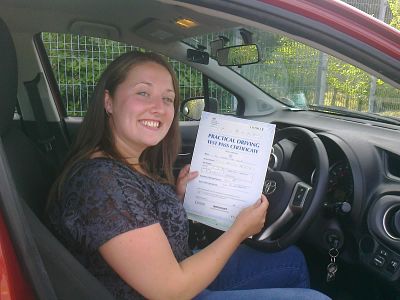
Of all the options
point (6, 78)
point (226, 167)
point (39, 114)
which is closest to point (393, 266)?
point (226, 167)

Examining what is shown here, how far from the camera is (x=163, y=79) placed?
174cm

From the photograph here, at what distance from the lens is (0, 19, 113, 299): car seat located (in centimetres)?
107

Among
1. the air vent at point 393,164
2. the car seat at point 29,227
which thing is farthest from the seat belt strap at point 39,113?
the air vent at point 393,164

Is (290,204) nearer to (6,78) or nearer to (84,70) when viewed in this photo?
(6,78)

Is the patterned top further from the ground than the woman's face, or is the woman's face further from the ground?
the woman's face

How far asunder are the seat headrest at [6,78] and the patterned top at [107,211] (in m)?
0.29

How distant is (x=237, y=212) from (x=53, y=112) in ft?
6.14

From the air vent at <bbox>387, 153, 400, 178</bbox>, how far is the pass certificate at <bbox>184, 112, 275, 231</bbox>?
66 centimetres

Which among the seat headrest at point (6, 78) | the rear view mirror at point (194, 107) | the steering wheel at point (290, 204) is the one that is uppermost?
the seat headrest at point (6, 78)

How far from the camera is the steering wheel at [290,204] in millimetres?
1814

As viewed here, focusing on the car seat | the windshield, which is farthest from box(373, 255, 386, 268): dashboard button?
the car seat

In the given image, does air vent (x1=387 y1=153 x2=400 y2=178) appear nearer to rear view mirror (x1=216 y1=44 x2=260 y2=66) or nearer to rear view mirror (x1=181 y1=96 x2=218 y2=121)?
rear view mirror (x1=216 y1=44 x2=260 y2=66)

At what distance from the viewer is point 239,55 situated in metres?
2.68

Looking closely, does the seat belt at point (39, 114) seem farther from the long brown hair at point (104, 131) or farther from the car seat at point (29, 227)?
the long brown hair at point (104, 131)
